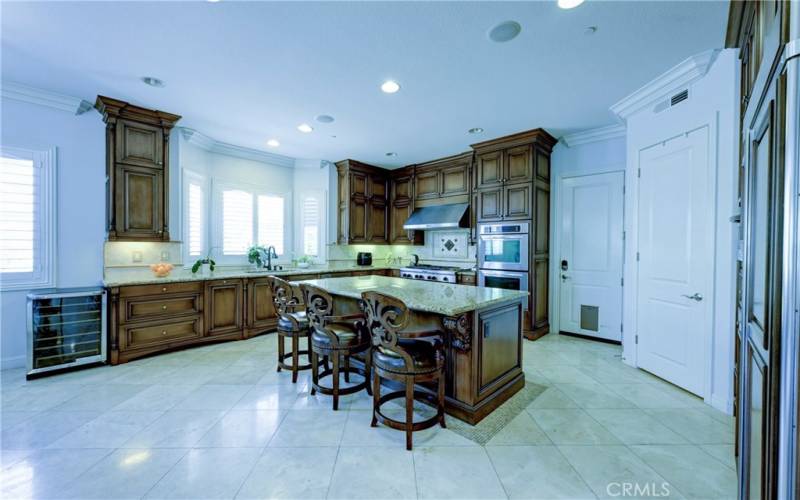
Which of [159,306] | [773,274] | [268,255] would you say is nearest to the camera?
[773,274]

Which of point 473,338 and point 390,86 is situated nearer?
point 473,338

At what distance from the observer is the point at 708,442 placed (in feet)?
6.86

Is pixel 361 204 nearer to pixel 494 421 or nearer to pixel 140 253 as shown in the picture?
pixel 140 253

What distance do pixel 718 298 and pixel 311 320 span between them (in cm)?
333

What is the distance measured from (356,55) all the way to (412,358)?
7.95ft

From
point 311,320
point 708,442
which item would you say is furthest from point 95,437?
point 708,442

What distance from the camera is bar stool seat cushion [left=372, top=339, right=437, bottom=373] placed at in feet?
6.81

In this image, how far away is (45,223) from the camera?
336 centimetres

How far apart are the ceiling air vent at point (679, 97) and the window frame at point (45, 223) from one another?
633 cm

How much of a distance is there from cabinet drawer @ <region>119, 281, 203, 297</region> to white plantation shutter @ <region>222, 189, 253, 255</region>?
1017 millimetres

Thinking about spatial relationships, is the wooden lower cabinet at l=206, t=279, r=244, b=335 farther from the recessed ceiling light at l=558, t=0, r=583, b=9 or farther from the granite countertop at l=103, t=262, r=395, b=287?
the recessed ceiling light at l=558, t=0, r=583, b=9

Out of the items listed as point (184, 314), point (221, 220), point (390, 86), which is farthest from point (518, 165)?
point (184, 314)

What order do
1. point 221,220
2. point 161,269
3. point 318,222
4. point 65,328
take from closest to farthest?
point 65,328
point 161,269
point 221,220
point 318,222

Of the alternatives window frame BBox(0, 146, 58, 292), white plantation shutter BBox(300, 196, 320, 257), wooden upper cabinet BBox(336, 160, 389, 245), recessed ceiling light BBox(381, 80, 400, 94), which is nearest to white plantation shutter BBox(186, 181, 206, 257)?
window frame BBox(0, 146, 58, 292)
